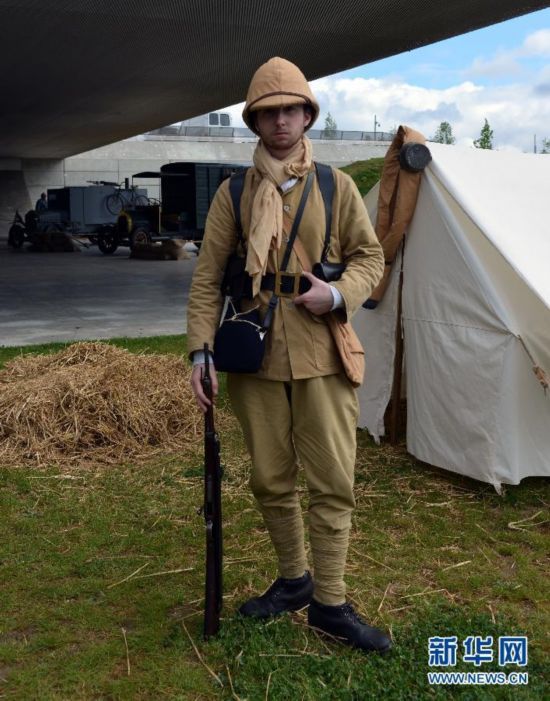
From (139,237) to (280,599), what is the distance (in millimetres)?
18000

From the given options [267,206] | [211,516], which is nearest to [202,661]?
[211,516]

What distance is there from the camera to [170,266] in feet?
58.7

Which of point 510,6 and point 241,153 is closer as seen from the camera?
point 510,6

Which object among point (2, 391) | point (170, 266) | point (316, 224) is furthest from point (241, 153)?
point (316, 224)

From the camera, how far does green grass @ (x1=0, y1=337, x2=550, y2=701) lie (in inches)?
104

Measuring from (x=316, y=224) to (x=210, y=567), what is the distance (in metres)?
1.27

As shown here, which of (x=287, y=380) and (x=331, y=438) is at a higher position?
(x=287, y=380)

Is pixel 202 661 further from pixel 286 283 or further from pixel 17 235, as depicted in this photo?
pixel 17 235

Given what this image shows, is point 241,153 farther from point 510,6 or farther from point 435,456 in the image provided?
point 435,456

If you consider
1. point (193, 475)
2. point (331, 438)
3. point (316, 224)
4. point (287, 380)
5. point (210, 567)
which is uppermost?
point (316, 224)

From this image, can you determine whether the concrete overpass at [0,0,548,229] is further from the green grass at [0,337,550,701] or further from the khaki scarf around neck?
the khaki scarf around neck

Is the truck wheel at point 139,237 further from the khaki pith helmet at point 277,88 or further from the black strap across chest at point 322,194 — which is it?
the khaki pith helmet at point 277,88

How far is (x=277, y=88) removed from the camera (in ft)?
8.48

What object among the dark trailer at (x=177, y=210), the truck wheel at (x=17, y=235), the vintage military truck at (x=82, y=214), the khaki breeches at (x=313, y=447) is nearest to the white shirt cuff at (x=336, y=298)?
the khaki breeches at (x=313, y=447)
